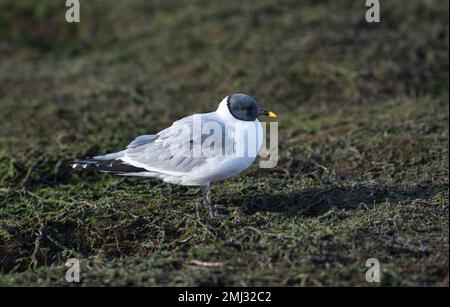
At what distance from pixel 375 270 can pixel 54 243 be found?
247 cm

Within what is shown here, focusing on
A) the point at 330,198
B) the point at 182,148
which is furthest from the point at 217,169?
the point at 330,198

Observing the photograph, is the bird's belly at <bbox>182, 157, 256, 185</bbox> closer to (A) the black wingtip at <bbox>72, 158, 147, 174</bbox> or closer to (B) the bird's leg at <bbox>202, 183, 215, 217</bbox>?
(B) the bird's leg at <bbox>202, 183, 215, 217</bbox>

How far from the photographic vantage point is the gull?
17.6ft

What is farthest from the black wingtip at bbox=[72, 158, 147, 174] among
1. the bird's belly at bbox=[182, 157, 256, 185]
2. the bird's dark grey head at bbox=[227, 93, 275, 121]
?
the bird's dark grey head at bbox=[227, 93, 275, 121]

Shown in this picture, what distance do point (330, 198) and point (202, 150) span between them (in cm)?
117

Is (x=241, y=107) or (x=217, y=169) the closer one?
(x=217, y=169)

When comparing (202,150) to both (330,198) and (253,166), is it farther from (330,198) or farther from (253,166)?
(253,166)

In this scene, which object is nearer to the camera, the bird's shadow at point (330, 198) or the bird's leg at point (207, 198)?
the bird's leg at point (207, 198)

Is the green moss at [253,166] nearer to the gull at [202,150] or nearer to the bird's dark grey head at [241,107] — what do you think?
the gull at [202,150]

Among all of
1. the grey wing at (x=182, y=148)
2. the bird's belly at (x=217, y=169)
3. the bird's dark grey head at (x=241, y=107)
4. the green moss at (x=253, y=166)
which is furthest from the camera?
the bird's dark grey head at (x=241, y=107)

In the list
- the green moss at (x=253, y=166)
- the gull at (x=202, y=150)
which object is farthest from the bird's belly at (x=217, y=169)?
the green moss at (x=253, y=166)

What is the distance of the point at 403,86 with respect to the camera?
9844 millimetres

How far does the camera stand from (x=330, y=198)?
5789 mm

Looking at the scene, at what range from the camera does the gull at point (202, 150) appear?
5359 mm
